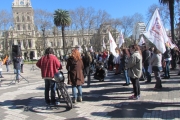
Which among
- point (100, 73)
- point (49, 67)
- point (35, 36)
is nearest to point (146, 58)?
point (100, 73)

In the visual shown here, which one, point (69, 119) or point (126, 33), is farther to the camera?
point (126, 33)

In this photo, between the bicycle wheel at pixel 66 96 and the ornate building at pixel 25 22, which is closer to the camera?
the bicycle wheel at pixel 66 96

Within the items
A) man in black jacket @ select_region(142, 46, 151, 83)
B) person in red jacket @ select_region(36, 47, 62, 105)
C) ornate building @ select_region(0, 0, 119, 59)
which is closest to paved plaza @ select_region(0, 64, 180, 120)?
person in red jacket @ select_region(36, 47, 62, 105)

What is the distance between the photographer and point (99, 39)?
229ft

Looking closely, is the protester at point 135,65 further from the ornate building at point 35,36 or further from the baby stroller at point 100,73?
the ornate building at point 35,36

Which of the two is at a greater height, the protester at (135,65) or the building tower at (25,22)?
the building tower at (25,22)

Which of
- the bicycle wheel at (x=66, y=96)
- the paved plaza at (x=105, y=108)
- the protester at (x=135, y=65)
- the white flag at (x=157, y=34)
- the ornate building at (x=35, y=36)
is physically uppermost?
the ornate building at (x=35, y=36)

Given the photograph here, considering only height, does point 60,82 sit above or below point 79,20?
below

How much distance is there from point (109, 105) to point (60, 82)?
1601mm

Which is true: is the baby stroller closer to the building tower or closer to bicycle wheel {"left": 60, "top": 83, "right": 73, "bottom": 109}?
bicycle wheel {"left": 60, "top": 83, "right": 73, "bottom": 109}

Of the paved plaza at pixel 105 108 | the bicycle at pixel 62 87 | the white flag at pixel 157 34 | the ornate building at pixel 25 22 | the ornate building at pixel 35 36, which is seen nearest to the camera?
the paved plaza at pixel 105 108

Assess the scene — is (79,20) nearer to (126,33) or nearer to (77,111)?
(126,33)

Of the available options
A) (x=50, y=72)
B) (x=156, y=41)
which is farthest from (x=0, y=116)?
(x=156, y=41)

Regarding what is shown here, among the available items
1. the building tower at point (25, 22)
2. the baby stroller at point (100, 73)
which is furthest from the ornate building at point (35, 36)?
the baby stroller at point (100, 73)
